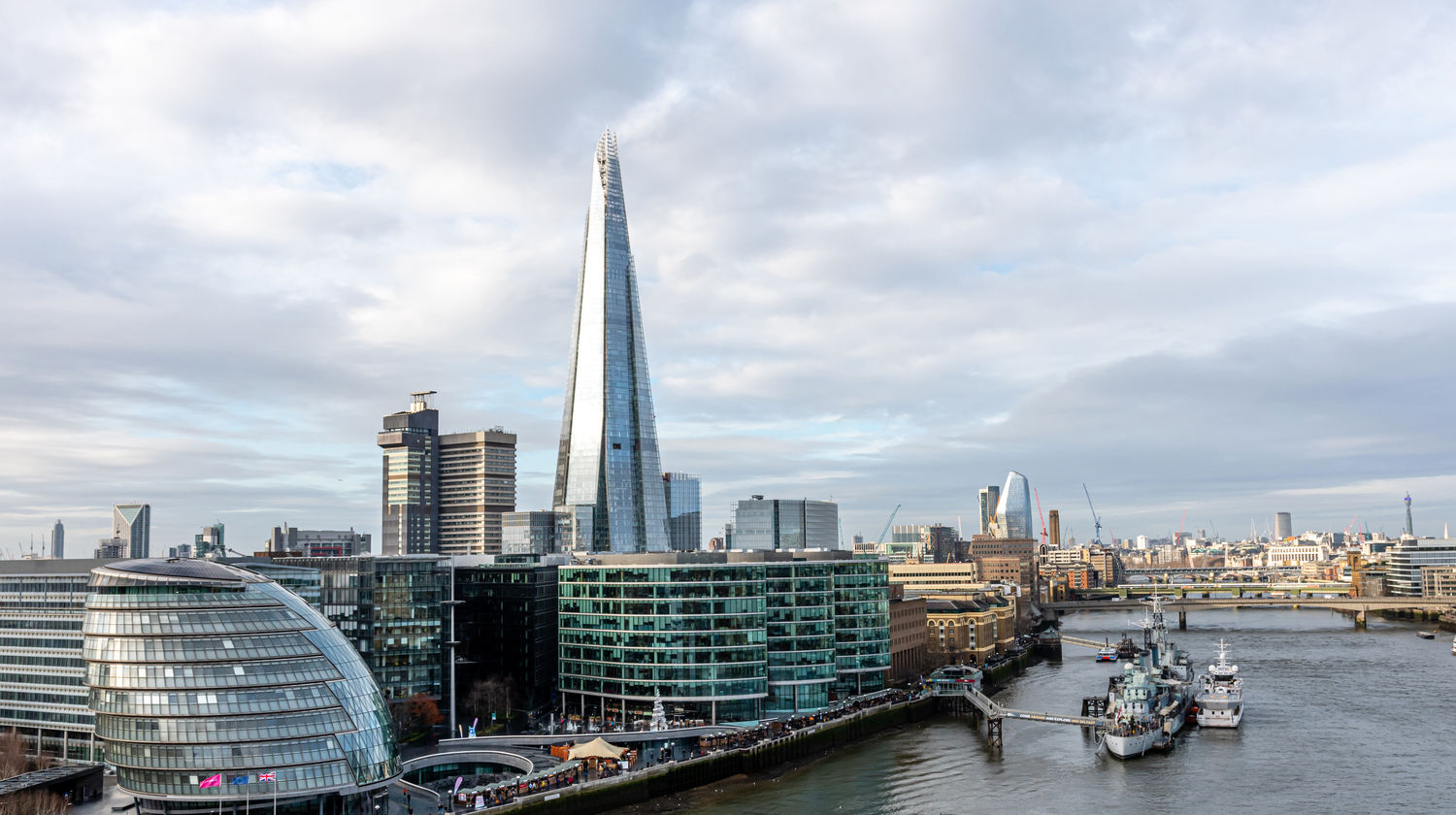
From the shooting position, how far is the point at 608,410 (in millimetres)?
163750

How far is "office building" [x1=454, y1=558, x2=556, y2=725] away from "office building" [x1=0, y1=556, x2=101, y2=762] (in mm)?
30182

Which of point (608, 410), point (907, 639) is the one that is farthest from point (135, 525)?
point (907, 639)

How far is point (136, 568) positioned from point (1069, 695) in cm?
8853

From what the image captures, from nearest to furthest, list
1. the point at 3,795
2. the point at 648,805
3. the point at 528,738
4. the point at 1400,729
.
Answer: the point at 3,795, the point at 648,805, the point at 528,738, the point at 1400,729

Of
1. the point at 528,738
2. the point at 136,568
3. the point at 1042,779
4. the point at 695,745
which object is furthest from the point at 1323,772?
the point at 136,568

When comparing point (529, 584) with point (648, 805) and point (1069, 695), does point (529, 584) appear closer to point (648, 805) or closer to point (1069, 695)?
point (648, 805)

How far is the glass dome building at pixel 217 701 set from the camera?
178 ft

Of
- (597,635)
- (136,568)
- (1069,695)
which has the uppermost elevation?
(136,568)

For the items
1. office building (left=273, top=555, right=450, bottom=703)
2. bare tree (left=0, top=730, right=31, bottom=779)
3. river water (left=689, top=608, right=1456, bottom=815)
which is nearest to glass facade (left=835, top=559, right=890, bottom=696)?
river water (left=689, top=608, right=1456, bottom=815)

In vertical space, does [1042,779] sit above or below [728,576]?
below

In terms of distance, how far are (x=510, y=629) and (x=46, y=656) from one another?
37097mm

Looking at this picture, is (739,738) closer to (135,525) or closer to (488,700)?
(488,700)

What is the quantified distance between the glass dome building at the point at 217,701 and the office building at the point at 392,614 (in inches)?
988

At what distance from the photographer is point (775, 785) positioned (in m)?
71.8
